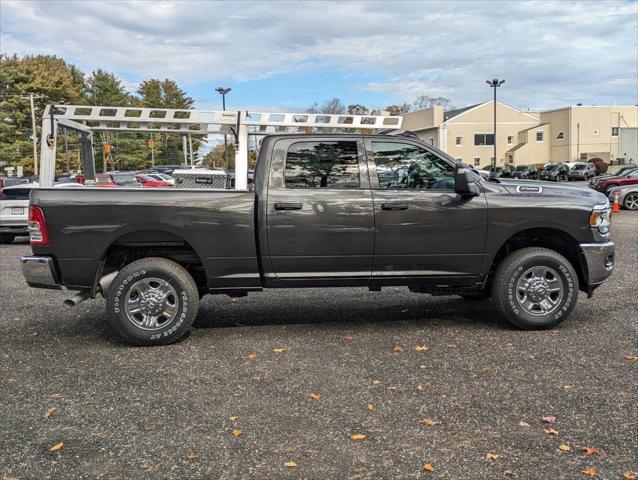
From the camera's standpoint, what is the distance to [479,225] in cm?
572

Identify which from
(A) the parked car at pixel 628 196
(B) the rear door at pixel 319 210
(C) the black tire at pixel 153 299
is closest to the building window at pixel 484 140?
(A) the parked car at pixel 628 196

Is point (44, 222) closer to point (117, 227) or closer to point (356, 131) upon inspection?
point (117, 227)

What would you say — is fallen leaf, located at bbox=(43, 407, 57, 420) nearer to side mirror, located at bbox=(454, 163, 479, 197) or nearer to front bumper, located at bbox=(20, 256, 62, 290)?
front bumper, located at bbox=(20, 256, 62, 290)

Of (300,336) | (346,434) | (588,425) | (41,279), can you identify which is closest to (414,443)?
(346,434)

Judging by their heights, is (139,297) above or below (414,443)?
→ above

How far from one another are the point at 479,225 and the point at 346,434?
284cm

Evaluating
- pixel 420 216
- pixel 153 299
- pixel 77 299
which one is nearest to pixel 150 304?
pixel 153 299

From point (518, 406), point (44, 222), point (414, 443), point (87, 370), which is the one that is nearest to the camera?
point (414, 443)

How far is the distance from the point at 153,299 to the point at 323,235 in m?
1.71

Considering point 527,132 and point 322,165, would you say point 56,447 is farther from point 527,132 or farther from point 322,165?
point 527,132

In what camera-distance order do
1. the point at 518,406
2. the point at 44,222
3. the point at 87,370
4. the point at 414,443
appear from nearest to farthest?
the point at 414,443 → the point at 518,406 → the point at 87,370 → the point at 44,222

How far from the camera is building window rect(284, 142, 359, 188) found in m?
5.67

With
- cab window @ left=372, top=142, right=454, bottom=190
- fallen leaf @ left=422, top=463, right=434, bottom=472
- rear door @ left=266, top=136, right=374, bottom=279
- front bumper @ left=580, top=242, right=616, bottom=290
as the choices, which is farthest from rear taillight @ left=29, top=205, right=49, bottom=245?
front bumper @ left=580, top=242, right=616, bottom=290

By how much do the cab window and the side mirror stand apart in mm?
228
